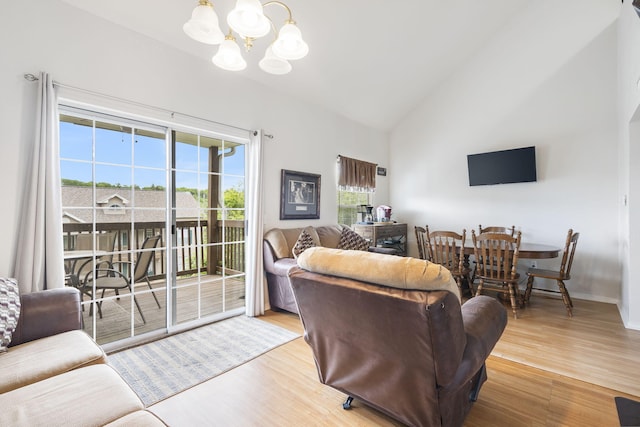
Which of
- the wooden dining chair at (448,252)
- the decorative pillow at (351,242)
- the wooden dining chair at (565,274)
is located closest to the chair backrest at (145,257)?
the decorative pillow at (351,242)

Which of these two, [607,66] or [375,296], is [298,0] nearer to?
[375,296]

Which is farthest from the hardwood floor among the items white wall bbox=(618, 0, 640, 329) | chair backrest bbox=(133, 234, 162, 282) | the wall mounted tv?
the wall mounted tv

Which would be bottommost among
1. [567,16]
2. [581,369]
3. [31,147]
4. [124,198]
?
[581,369]

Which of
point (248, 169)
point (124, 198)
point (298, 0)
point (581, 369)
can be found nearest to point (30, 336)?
point (124, 198)

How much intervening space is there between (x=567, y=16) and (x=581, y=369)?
14.5 feet

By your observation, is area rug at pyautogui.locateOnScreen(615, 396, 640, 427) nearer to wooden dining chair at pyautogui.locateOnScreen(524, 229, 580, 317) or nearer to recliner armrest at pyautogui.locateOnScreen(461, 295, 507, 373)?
recliner armrest at pyautogui.locateOnScreen(461, 295, 507, 373)

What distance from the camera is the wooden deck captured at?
8.94 ft

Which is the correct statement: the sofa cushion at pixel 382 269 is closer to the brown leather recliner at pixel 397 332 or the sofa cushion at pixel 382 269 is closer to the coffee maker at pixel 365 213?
the brown leather recliner at pixel 397 332

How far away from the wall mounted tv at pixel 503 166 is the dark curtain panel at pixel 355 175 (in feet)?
5.30

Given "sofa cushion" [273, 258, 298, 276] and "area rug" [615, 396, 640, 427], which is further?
"sofa cushion" [273, 258, 298, 276]

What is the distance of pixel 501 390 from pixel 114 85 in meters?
3.76

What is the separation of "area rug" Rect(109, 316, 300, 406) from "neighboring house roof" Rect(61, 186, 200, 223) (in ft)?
3.81

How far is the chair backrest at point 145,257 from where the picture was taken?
9.41ft

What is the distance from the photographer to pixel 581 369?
229 cm
